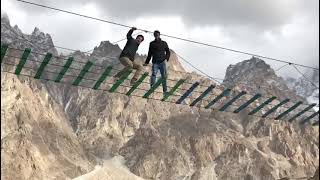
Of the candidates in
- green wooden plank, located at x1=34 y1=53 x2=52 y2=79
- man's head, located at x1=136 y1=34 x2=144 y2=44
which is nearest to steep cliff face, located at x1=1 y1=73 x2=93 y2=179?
man's head, located at x1=136 y1=34 x2=144 y2=44

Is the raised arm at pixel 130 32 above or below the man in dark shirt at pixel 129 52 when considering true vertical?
above

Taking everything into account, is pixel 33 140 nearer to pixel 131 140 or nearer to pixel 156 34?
pixel 131 140

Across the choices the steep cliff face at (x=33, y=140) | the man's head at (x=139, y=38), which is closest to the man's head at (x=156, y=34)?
the man's head at (x=139, y=38)

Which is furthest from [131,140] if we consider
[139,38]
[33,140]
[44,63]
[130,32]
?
[44,63]

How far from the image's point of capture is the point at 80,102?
172 meters

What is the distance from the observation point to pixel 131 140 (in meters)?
154

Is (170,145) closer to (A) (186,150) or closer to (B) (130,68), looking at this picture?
(A) (186,150)

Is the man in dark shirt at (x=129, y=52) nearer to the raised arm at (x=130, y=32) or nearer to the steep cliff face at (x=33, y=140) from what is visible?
the raised arm at (x=130, y=32)

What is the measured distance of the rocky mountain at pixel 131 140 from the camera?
122 m

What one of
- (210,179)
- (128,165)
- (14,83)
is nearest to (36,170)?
(14,83)

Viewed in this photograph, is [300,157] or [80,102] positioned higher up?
[80,102]

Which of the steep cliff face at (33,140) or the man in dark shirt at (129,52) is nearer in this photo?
the man in dark shirt at (129,52)

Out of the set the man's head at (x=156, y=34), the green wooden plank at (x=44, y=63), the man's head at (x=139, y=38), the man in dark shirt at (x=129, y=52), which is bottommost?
the green wooden plank at (x=44, y=63)

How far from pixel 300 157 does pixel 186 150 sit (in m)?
36.4
